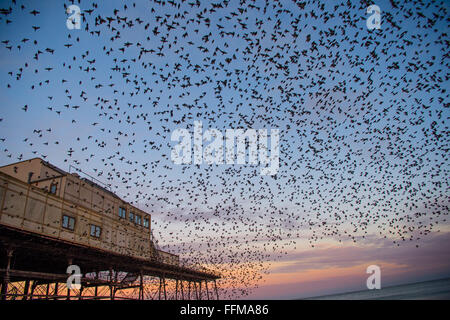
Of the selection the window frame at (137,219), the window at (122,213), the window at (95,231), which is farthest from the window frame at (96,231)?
the window frame at (137,219)

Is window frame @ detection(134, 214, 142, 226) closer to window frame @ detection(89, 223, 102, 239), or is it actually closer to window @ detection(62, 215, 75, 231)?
window frame @ detection(89, 223, 102, 239)

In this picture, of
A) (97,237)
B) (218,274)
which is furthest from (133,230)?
(218,274)

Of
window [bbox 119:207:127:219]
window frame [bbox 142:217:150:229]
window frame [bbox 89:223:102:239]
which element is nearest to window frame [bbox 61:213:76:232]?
window frame [bbox 89:223:102:239]

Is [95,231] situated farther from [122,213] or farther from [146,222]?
[146,222]

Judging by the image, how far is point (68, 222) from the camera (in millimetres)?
19859

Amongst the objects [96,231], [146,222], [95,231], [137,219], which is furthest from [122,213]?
[95,231]

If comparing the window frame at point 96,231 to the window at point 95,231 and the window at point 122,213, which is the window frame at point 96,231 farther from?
the window at point 122,213

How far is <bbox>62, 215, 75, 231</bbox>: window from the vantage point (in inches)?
766

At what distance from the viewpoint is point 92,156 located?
16.1 m

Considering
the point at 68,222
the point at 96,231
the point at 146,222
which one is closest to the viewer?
the point at 68,222

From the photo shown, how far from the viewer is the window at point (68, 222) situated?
19.5 m
